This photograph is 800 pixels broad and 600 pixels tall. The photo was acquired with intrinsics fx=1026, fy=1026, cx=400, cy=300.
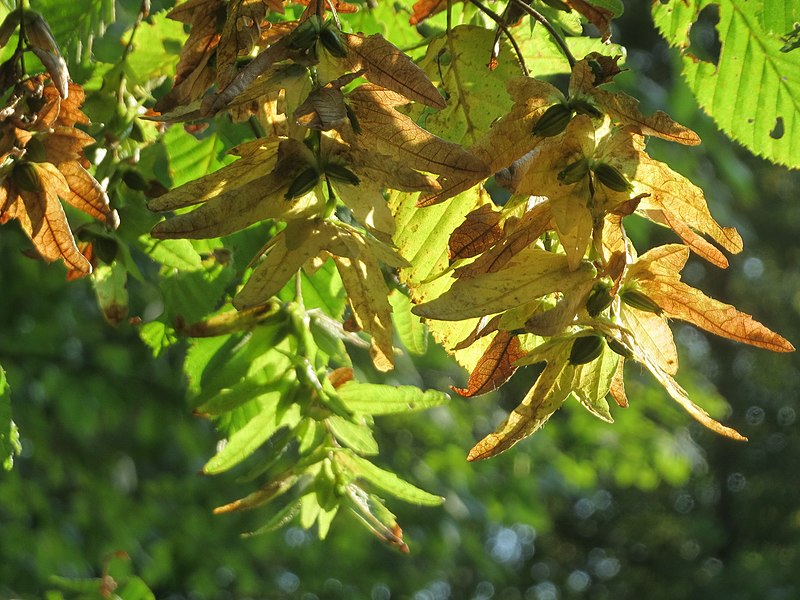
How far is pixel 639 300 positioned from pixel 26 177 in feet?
2.11

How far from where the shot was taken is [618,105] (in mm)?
891

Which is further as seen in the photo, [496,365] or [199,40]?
[199,40]

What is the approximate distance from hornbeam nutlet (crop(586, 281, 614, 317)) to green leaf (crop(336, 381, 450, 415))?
1.55ft

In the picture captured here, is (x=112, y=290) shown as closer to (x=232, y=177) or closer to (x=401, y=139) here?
(x=232, y=177)

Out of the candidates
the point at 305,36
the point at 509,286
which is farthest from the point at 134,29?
the point at 509,286

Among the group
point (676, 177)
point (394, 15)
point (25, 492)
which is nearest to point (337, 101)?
point (676, 177)

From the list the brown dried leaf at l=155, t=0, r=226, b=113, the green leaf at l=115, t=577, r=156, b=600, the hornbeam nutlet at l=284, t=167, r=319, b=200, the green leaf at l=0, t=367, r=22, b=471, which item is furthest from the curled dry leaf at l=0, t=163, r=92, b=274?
the green leaf at l=115, t=577, r=156, b=600

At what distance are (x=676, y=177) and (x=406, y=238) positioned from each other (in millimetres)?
383

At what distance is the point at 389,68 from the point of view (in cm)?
89

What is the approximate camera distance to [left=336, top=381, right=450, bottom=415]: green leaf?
4.40 ft

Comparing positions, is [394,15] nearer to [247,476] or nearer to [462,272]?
[247,476]

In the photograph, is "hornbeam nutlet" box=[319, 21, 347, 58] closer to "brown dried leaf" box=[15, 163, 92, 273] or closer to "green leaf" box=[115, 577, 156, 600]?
"brown dried leaf" box=[15, 163, 92, 273]

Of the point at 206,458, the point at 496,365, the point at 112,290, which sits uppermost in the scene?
the point at 496,365

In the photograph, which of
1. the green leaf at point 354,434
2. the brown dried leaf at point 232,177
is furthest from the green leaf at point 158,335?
the brown dried leaf at point 232,177
